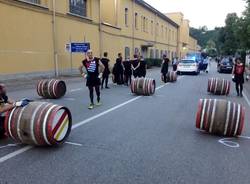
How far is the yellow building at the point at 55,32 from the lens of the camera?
18.3 metres

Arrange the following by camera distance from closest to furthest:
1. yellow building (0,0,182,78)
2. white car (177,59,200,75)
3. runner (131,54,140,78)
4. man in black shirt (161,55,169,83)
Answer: runner (131,54,140,78) → yellow building (0,0,182,78) → man in black shirt (161,55,169,83) → white car (177,59,200,75)

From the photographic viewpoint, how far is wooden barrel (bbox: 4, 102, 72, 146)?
5.32 meters

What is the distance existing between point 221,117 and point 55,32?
18.0m

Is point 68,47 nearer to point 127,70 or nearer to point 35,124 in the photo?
point 127,70

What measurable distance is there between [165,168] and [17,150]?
8.55 feet

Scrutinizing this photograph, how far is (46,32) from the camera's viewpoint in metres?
21.6

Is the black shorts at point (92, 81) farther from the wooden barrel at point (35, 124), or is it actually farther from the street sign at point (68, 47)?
the street sign at point (68, 47)

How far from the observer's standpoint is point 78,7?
86.6 ft

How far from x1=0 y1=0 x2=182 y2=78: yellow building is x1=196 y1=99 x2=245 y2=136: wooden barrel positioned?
13.8m

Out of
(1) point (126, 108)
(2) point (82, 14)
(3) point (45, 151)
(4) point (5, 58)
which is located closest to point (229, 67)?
(2) point (82, 14)

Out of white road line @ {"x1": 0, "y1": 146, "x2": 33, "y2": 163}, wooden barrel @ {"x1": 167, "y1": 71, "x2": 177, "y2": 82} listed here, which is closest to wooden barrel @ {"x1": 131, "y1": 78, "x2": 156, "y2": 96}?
wooden barrel @ {"x1": 167, "y1": 71, "x2": 177, "y2": 82}

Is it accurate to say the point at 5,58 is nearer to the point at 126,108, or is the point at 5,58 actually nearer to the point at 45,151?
the point at 126,108

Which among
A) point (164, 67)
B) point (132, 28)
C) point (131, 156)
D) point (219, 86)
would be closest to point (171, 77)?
point (164, 67)

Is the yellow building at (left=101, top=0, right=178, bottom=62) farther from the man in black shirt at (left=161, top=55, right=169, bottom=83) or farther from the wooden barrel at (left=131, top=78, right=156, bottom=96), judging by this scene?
the wooden barrel at (left=131, top=78, right=156, bottom=96)
